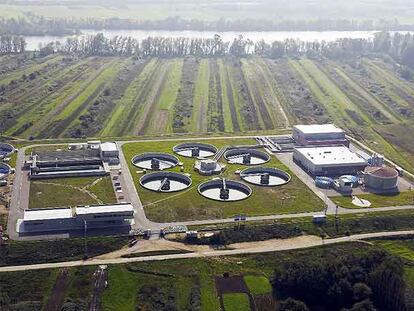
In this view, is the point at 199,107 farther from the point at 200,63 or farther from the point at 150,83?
the point at 200,63

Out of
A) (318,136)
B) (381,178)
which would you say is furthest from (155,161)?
(381,178)

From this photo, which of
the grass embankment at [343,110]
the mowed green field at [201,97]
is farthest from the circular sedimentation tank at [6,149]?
the grass embankment at [343,110]

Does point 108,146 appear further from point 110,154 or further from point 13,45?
point 13,45

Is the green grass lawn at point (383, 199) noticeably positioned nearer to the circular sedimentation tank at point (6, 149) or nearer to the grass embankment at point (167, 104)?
the grass embankment at point (167, 104)

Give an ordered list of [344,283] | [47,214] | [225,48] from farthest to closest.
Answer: [225,48] < [47,214] < [344,283]

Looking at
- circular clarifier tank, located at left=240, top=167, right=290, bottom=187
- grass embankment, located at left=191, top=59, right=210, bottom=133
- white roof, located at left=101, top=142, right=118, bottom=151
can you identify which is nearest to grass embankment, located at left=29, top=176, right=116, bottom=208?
white roof, located at left=101, top=142, right=118, bottom=151

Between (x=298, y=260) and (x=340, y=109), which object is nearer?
(x=298, y=260)

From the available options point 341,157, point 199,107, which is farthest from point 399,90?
point 341,157
